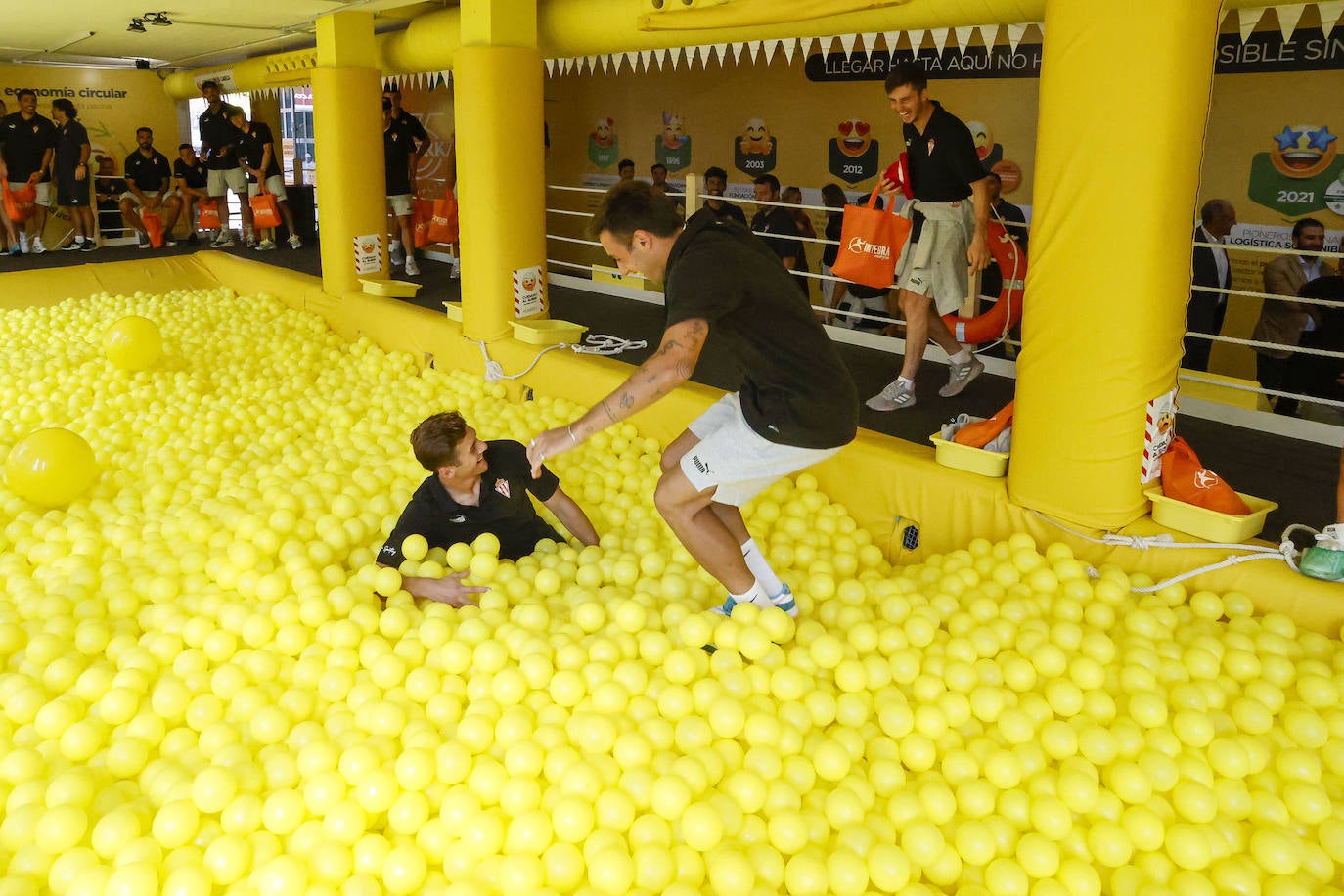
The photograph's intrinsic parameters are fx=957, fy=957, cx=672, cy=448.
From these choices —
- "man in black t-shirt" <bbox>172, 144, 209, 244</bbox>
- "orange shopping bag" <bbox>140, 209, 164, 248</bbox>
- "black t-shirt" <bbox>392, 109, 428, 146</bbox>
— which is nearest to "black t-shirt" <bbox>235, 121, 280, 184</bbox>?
"man in black t-shirt" <bbox>172, 144, 209, 244</bbox>

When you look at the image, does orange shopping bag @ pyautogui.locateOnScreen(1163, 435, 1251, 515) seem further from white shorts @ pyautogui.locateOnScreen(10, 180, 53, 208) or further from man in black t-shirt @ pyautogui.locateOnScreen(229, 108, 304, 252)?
white shorts @ pyautogui.locateOnScreen(10, 180, 53, 208)

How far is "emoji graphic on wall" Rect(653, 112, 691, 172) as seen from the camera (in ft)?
31.5

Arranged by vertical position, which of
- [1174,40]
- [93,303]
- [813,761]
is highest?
[1174,40]

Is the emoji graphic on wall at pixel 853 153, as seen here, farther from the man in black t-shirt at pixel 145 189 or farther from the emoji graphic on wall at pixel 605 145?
the man in black t-shirt at pixel 145 189

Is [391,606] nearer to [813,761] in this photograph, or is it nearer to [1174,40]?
[813,761]

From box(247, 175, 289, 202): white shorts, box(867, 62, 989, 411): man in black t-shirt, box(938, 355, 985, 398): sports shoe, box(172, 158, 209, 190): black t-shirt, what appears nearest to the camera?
box(867, 62, 989, 411): man in black t-shirt

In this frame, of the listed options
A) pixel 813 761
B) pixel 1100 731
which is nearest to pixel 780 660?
pixel 813 761

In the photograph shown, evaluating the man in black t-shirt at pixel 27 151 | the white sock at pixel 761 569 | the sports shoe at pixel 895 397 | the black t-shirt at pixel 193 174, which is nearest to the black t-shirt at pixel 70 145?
the man in black t-shirt at pixel 27 151

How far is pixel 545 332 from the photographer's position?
5.61 meters

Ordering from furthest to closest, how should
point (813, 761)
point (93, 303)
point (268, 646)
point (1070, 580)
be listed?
1. point (93, 303)
2. point (1070, 580)
3. point (268, 646)
4. point (813, 761)

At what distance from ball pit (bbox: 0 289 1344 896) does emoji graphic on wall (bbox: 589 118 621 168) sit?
294 inches

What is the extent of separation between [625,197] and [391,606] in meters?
1.47

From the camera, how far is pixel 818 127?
27.6ft

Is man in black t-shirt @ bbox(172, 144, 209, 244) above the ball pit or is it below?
above
